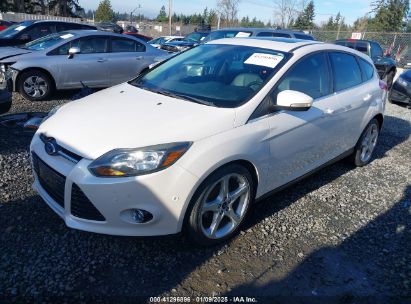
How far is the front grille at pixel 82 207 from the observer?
8.50 ft

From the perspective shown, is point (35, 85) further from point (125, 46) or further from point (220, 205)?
point (220, 205)

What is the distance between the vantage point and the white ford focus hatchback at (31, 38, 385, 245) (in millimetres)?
2541

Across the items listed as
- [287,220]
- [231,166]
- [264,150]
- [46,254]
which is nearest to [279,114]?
[264,150]

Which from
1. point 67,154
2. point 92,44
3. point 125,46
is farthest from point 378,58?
point 67,154

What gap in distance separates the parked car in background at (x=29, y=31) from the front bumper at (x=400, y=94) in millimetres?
8641

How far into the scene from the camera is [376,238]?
344 centimetres

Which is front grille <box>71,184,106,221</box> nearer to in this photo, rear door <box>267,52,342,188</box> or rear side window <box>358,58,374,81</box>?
rear door <box>267,52,342,188</box>

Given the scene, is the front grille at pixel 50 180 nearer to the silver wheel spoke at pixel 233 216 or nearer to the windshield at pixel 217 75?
the windshield at pixel 217 75

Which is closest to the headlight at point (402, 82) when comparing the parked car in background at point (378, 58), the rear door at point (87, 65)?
the parked car in background at point (378, 58)

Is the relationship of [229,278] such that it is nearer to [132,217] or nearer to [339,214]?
[132,217]

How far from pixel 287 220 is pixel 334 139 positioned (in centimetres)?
115

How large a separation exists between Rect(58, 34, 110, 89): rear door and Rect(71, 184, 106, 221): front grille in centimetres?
561

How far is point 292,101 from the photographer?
3.06 meters

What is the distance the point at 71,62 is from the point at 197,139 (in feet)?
19.5
